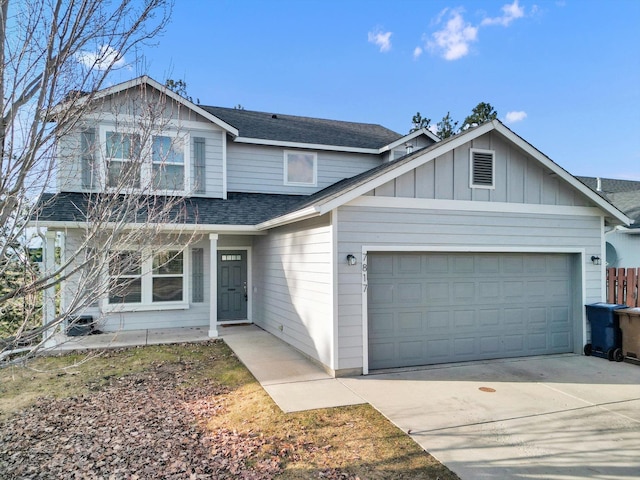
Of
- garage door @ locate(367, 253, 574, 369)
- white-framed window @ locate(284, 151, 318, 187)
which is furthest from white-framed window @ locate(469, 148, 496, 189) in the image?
white-framed window @ locate(284, 151, 318, 187)

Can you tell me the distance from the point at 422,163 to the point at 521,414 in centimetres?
438

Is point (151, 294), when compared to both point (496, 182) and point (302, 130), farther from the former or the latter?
point (496, 182)

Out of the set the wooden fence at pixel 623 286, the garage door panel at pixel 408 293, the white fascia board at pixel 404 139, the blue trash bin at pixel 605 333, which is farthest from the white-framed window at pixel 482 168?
the white fascia board at pixel 404 139

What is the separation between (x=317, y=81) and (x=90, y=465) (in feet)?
72.2

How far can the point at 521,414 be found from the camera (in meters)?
5.28

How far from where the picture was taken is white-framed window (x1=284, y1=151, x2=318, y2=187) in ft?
43.3

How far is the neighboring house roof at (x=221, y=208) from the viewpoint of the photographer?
30.0 feet

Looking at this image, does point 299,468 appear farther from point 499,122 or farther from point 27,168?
point 499,122

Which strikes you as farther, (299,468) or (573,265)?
(573,265)

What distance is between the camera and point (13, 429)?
5.04 m

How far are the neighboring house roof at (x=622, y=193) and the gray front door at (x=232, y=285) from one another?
12105 millimetres

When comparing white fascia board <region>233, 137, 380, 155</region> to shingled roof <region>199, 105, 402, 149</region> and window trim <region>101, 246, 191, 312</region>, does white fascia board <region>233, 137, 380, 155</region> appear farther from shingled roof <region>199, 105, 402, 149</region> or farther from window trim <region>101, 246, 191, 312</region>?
window trim <region>101, 246, 191, 312</region>

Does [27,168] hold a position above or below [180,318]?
above

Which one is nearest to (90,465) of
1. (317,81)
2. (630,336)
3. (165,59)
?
(165,59)
